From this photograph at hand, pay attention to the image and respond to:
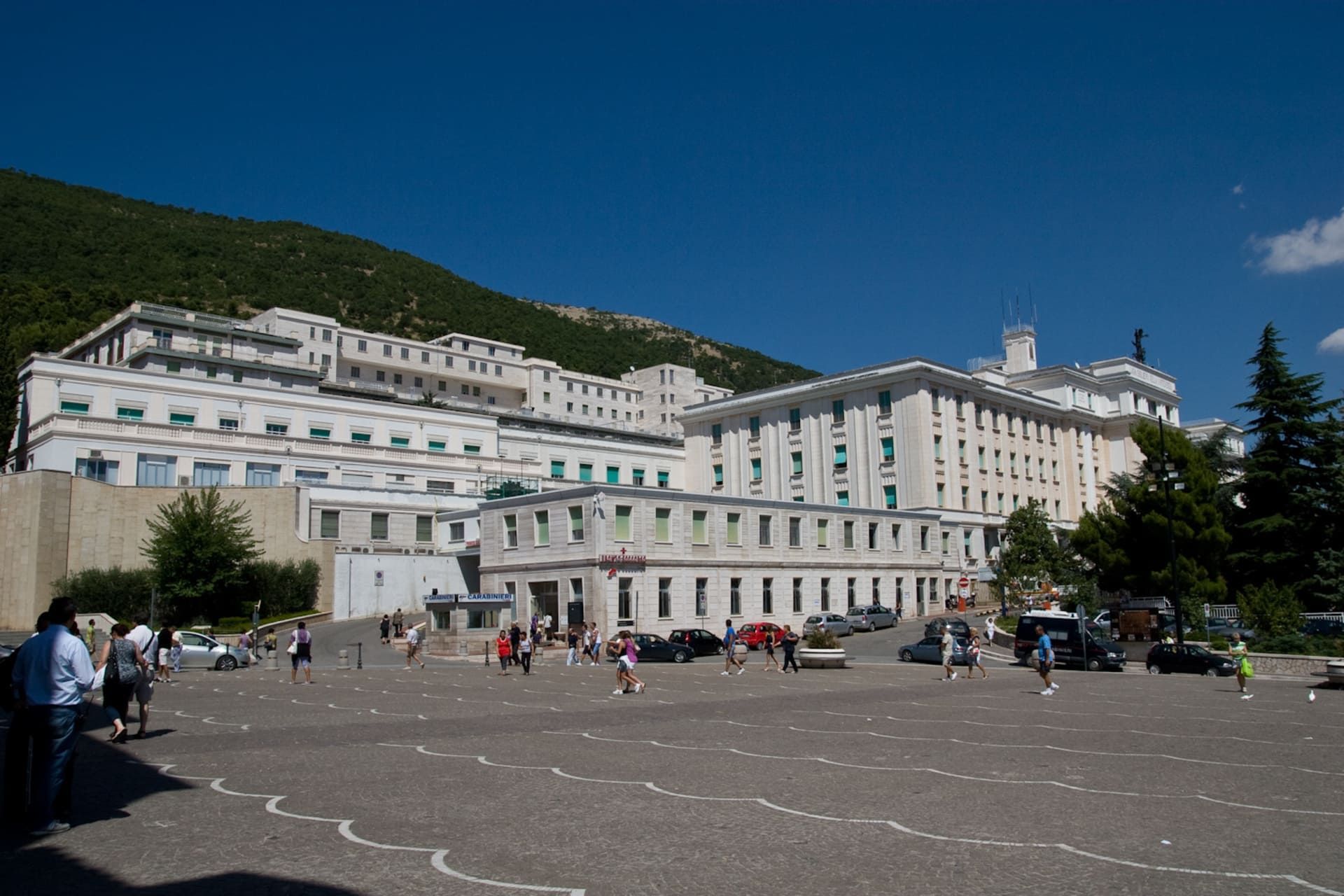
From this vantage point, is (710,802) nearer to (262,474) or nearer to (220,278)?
(262,474)

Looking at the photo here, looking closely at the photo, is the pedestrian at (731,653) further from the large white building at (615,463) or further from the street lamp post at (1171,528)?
the street lamp post at (1171,528)

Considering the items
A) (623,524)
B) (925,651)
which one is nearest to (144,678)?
(925,651)

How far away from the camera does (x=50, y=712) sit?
943cm

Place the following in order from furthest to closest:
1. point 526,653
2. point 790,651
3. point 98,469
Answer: point 98,469 → point 526,653 → point 790,651

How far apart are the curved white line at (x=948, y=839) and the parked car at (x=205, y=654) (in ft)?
93.2

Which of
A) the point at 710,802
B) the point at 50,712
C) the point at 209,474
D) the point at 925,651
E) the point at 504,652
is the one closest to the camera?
the point at 50,712

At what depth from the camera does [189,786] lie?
11945 millimetres

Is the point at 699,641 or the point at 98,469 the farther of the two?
the point at 98,469

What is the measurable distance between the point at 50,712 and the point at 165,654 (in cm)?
2421

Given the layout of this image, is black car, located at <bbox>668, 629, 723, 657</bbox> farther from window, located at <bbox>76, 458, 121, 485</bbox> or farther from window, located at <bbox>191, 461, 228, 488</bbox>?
window, located at <bbox>76, 458, 121, 485</bbox>

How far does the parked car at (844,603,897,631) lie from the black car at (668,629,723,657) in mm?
12690

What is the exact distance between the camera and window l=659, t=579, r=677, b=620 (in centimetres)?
5059

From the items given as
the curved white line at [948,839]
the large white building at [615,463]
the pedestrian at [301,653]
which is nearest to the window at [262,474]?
the large white building at [615,463]

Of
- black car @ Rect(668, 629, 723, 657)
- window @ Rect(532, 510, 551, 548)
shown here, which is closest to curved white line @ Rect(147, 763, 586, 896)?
black car @ Rect(668, 629, 723, 657)
